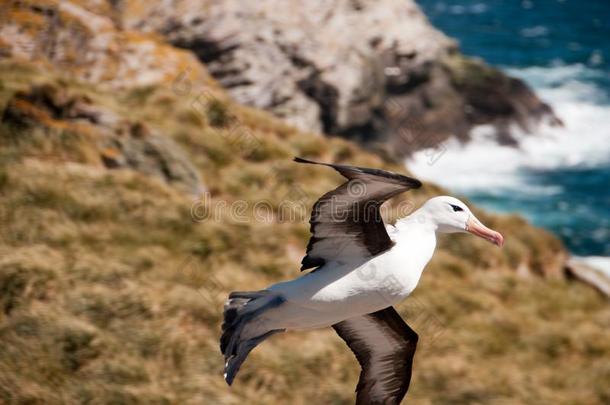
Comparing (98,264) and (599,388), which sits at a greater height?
(98,264)

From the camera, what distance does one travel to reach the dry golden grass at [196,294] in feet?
25.1

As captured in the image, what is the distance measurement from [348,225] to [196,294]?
4.21 meters

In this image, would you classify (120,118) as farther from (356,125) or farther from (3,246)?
(356,125)

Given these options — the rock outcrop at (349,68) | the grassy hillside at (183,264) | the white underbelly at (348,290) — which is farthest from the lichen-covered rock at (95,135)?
the rock outcrop at (349,68)

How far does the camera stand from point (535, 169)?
26.6 m

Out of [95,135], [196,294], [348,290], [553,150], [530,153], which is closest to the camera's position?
[348,290]

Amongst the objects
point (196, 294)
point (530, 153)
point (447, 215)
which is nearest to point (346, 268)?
point (447, 215)

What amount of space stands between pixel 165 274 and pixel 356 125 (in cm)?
1351

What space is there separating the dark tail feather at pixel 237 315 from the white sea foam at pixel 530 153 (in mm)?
18923

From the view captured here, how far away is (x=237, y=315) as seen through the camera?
192 inches

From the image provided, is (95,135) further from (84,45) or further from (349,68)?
(349,68)

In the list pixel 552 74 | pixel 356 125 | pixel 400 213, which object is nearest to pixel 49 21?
pixel 400 213

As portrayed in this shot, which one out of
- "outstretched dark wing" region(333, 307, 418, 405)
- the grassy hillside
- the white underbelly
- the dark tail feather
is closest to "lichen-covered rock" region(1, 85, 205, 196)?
the grassy hillside

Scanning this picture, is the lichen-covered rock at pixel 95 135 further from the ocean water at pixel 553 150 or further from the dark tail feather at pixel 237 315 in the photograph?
A: the ocean water at pixel 553 150
